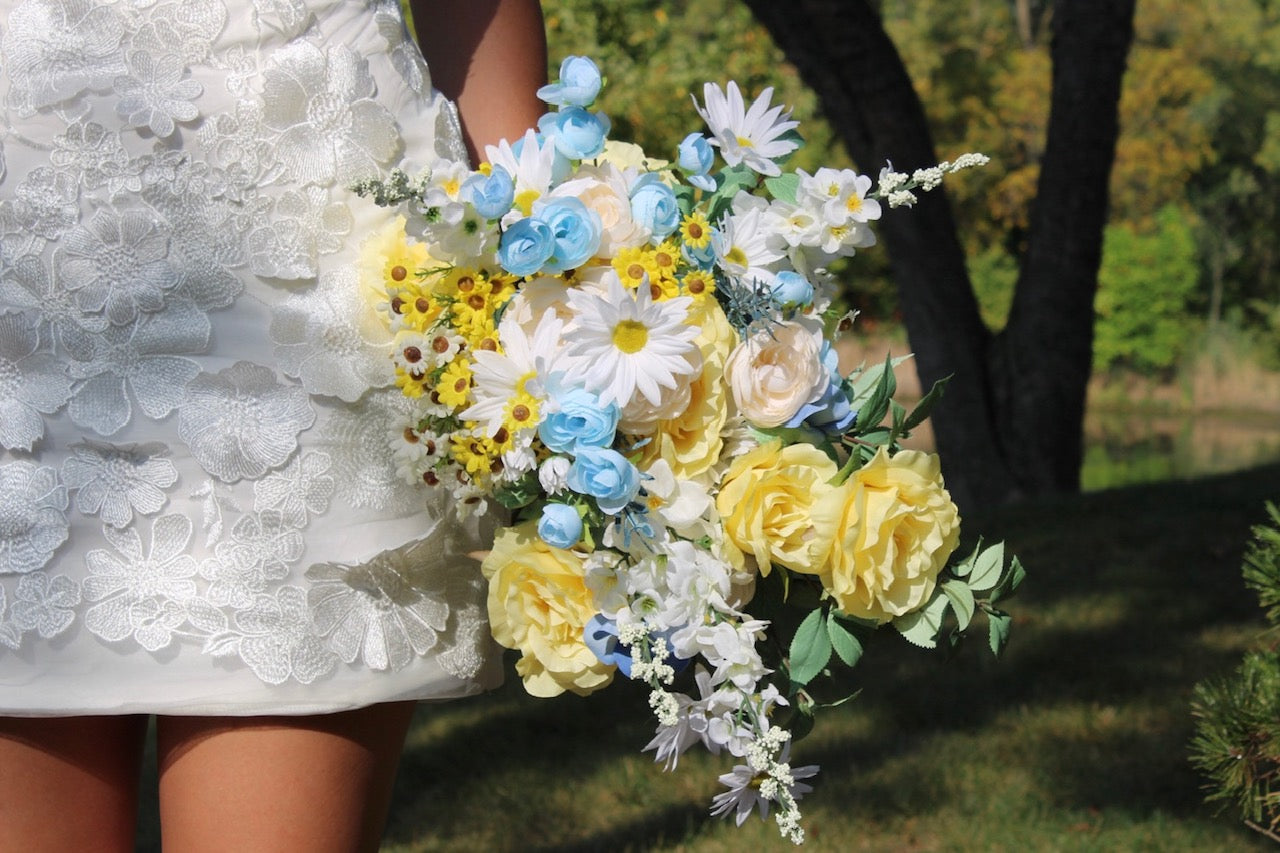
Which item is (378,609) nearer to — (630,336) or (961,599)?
(630,336)

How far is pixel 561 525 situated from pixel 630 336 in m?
0.20

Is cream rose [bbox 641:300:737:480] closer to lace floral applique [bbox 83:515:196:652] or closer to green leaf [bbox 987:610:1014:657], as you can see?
green leaf [bbox 987:610:1014:657]

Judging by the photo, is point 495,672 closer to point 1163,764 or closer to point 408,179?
point 408,179

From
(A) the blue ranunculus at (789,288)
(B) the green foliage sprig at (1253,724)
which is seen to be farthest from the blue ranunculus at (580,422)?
(B) the green foliage sprig at (1253,724)

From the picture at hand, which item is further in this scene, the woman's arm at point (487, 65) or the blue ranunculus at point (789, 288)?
the woman's arm at point (487, 65)

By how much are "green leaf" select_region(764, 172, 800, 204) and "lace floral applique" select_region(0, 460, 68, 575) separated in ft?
2.60

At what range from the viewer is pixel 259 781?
4.71ft

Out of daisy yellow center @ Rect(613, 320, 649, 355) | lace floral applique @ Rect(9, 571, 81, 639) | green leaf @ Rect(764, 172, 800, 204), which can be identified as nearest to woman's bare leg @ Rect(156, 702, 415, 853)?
lace floral applique @ Rect(9, 571, 81, 639)

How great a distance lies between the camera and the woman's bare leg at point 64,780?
145cm

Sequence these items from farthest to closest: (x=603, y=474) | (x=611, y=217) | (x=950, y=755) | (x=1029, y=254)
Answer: (x=1029, y=254) → (x=950, y=755) → (x=611, y=217) → (x=603, y=474)

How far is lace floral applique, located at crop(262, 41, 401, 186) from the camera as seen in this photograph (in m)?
1.49

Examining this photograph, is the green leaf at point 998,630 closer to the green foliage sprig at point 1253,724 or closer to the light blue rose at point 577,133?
the light blue rose at point 577,133

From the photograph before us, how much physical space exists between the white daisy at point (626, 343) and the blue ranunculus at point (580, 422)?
0.01 metres

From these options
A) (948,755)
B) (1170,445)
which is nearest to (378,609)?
(948,755)
